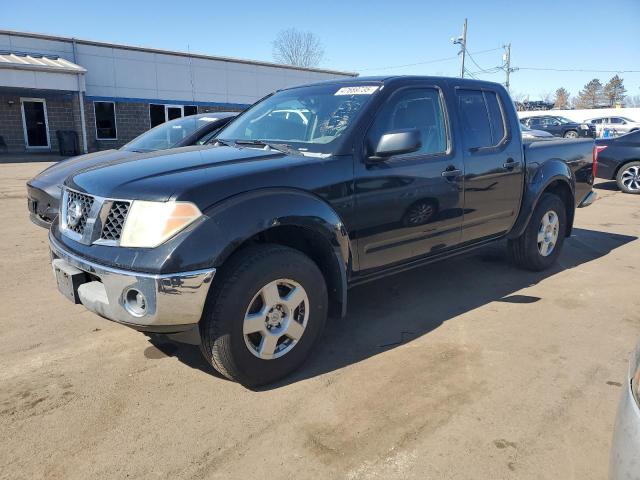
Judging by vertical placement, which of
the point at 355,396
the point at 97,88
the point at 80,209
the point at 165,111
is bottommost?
the point at 355,396

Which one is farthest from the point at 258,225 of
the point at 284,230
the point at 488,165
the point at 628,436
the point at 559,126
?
the point at 559,126

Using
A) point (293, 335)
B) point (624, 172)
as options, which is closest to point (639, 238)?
point (624, 172)

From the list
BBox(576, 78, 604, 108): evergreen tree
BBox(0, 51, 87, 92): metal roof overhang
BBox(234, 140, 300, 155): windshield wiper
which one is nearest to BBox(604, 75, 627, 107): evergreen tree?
BBox(576, 78, 604, 108): evergreen tree

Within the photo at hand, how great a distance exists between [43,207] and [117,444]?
4.08 meters

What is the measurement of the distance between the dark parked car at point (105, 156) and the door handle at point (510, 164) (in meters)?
3.01

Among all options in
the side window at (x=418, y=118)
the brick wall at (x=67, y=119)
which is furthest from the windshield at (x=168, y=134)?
the brick wall at (x=67, y=119)

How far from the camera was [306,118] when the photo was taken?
12.5ft

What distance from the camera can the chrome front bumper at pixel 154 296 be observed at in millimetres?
2549

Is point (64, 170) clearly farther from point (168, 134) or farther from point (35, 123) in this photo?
point (35, 123)

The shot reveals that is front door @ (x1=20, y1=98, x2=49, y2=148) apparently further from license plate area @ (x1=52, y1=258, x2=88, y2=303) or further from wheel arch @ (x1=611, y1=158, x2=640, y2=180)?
license plate area @ (x1=52, y1=258, x2=88, y2=303)

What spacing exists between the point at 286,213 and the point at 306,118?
116 centimetres

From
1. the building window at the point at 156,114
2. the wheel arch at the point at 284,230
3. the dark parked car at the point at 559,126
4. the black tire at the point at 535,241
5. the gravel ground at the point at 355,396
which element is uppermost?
the building window at the point at 156,114

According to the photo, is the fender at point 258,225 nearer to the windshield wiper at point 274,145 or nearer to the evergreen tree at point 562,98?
the windshield wiper at point 274,145

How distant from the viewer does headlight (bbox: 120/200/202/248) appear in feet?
8.53
